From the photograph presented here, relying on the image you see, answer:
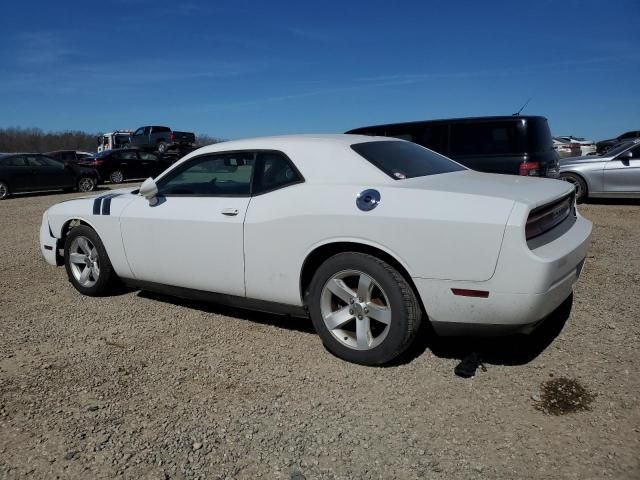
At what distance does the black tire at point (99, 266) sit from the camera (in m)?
4.68

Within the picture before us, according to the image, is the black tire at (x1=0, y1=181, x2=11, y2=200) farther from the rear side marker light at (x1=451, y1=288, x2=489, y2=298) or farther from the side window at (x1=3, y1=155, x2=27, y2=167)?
the rear side marker light at (x1=451, y1=288, x2=489, y2=298)

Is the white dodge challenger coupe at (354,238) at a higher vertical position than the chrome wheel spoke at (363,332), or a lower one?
higher

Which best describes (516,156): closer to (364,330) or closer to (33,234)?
(364,330)

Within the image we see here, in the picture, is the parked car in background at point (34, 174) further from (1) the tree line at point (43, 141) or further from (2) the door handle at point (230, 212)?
(1) the tree line at point (43, 141)

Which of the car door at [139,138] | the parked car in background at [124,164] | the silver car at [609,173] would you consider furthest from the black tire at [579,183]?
the car door at [139,138]

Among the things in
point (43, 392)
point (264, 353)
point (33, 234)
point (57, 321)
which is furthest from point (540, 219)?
point (33, 234)

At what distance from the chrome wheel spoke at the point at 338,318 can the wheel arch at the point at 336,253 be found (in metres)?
0.24

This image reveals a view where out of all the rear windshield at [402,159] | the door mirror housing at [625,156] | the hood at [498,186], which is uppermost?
the rear windshield at [402,159]

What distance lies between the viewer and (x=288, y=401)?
299 cm

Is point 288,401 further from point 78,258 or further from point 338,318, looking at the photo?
point 78,258

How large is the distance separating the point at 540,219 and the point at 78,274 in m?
4.08

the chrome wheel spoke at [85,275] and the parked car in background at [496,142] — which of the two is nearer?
the chrome wheel spoke at [85,275]

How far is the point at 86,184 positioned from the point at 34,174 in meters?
1.78

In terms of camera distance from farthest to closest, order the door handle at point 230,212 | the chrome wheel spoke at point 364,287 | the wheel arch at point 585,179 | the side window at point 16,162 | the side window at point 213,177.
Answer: the side window at point 16,162 < the wheel arch at point 585,179 < the side window at point 213,177 < the door handle at point 230,212 < the chrome wheel spoke at point 364,287
